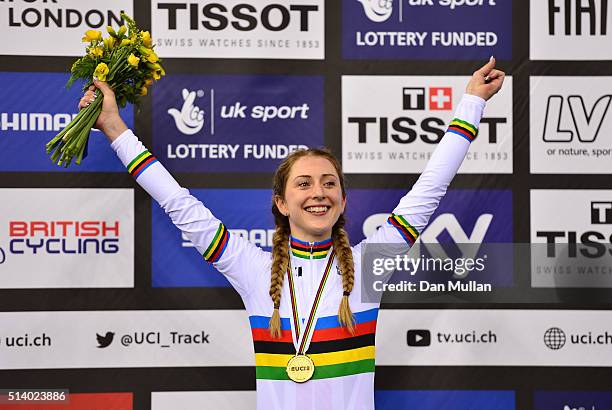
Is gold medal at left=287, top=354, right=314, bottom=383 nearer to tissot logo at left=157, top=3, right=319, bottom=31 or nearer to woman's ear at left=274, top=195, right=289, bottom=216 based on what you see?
woman's ear at left=274, top=195, right=289, bottom=216

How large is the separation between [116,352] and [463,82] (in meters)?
1.95

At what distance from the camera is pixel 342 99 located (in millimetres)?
2918

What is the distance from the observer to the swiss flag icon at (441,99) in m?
2.92

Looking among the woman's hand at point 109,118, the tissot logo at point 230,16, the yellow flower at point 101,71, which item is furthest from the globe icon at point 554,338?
the yellow flower at point 101,71

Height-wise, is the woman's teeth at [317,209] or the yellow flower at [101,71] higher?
the yellow flower at [101,71]

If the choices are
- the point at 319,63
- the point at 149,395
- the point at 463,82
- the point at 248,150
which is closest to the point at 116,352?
the point at 149,395

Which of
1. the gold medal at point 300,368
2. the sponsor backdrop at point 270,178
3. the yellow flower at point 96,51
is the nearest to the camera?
the gold medal at point 300,368

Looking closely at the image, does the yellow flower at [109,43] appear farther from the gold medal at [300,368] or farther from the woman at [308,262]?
the gold medal at [300,368]

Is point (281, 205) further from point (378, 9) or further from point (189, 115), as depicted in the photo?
point (378, 9)

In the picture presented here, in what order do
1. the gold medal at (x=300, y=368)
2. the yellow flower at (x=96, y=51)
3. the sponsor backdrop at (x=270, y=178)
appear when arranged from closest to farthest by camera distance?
the gold medal at (x=300, y=368), the yellow flower at (x=96, y=51), the sponsor backdrop at (x=270, y=178)

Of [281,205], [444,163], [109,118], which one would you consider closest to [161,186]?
[109,118]

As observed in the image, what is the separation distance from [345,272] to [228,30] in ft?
4.43

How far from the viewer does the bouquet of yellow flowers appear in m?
2.11

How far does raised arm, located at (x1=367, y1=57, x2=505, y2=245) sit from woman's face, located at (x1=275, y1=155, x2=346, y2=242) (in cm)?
20
